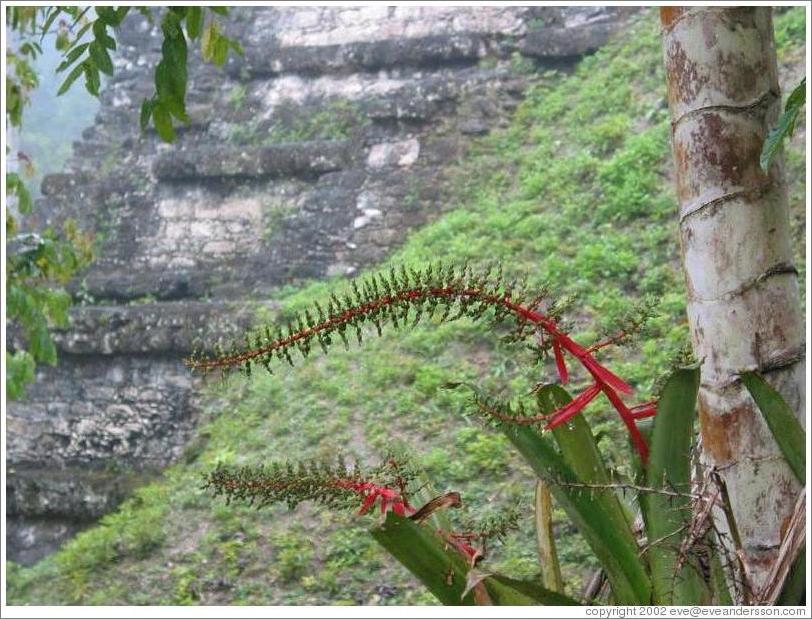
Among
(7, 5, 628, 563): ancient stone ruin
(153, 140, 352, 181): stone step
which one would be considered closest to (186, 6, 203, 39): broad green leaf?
(7, 5, 628, 563): ancient stone ruin

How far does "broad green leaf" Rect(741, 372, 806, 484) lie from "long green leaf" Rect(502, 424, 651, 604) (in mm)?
158

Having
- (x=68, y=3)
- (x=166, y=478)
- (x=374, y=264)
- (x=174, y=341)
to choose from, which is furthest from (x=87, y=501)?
(x=68, y=3)

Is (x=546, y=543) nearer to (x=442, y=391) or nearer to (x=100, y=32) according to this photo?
(x=100, y=32)

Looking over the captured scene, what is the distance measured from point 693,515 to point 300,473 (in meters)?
0.33

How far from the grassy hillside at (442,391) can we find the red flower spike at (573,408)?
1.42m

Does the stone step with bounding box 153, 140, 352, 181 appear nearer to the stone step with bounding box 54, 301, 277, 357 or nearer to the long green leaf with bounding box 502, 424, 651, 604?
the stone step with bounding box 54, 301, 277, 357

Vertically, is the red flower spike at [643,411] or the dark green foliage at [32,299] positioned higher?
the red flower spike at [643,411]

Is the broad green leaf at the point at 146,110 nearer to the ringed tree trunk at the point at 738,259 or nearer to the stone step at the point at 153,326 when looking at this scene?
the ringed tree trunk at the point at 738,259

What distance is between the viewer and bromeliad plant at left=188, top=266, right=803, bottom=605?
803mm

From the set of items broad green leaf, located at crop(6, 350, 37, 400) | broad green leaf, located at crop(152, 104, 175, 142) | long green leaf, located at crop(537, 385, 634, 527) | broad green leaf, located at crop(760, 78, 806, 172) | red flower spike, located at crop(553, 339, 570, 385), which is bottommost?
broad green leaf, located at crop(6, 350, 37, 400)

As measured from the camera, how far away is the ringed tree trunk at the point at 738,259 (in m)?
0.91

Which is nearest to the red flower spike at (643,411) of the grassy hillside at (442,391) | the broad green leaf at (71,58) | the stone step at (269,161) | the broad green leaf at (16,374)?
the broad green leaf at (71,58)

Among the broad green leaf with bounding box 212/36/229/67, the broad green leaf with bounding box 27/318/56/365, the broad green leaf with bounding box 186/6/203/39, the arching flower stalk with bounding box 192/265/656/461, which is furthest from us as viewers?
the broad green leaf with bounding box 27/318/56/365

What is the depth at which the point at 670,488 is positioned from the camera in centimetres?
83
